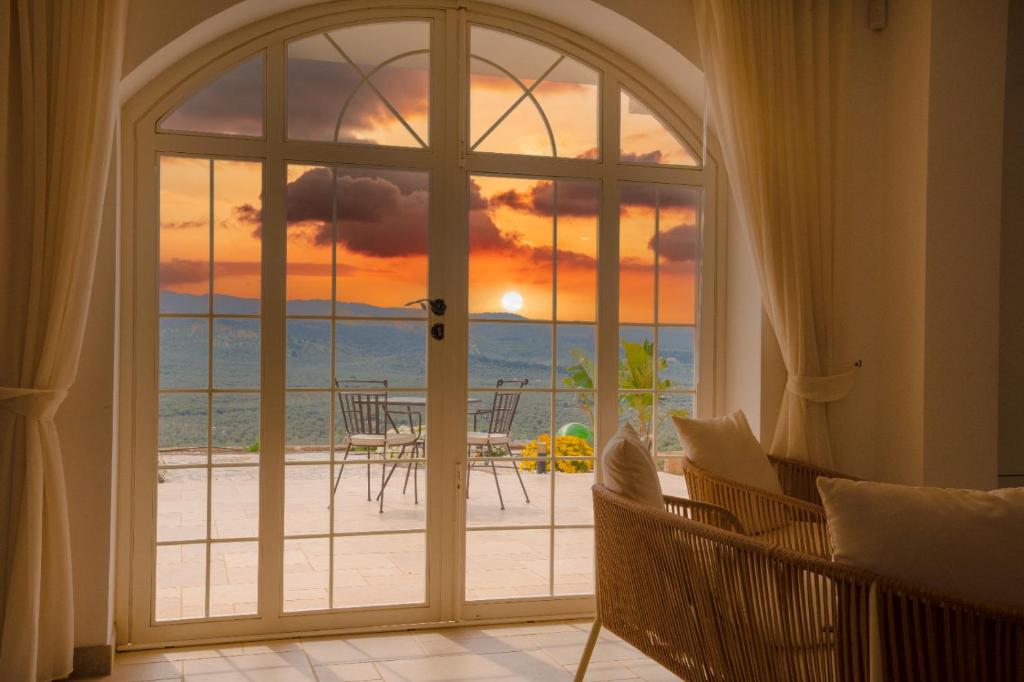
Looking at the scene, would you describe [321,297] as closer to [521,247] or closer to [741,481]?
[521,247]

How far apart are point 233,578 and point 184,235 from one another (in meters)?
1.43

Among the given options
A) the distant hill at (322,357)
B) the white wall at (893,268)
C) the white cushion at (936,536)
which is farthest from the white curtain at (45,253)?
the white cushion at (936,536)

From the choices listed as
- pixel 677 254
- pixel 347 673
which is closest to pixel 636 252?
pixel 677 254

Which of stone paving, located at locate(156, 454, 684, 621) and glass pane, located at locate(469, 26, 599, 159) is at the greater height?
glass pane, located at locate(469, 26, 599, 159)

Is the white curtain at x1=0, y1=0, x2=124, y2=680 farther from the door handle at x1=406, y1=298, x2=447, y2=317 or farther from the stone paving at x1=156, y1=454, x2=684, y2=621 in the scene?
the door handle at x1=406, y1=298, x2=447, y2=317

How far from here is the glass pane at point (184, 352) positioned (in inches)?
147

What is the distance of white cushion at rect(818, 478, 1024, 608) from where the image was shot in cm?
183

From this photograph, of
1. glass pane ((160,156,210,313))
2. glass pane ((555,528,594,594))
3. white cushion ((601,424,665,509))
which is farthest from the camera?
glass pane ((555,528,594,594))

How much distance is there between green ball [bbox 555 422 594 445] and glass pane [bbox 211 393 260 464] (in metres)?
1.33

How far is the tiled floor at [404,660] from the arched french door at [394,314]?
15 centimetres

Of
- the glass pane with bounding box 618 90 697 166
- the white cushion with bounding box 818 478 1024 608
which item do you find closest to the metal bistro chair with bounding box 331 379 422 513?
the glass pane with bounding box 618 90 697 166

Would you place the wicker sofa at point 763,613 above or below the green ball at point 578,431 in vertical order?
below

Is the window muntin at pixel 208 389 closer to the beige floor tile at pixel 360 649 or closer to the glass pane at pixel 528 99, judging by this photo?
the beige floor tile at pixel 360 649

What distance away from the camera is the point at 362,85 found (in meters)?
3.94
